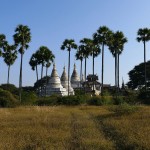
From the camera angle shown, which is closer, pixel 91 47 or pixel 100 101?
pixel 100 101

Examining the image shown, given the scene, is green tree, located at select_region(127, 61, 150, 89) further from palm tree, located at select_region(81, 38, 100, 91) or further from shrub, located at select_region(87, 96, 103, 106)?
shrub, located at select_region(87, 96, 103, 106)

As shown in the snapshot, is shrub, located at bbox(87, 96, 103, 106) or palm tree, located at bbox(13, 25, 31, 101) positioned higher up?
palm tree, located at bbox(13, 25, 31, 101)

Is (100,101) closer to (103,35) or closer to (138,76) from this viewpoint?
(103,35)

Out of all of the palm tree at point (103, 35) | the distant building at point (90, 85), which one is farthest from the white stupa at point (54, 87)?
the palm tree at point (103, 35)

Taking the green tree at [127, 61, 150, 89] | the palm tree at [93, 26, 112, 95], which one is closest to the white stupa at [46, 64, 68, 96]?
the green tree at [127, 61, 150, 89]

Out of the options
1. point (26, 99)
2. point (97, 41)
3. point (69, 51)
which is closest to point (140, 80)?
point (69, 51)

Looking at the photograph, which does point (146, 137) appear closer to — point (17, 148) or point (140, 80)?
point (17, 148)

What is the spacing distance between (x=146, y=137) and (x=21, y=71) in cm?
4534

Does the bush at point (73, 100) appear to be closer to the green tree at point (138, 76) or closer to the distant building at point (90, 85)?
the distant building at point (90, 85)

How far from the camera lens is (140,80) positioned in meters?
101

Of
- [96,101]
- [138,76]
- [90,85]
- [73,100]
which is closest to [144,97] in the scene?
[96,101]

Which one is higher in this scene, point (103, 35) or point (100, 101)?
point (103, 35)

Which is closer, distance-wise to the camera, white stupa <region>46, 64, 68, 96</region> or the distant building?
white stupa <region>46, 64, 68, 96</region>

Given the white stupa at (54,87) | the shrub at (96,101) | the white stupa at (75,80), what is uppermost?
the white stupa at (75,80)
